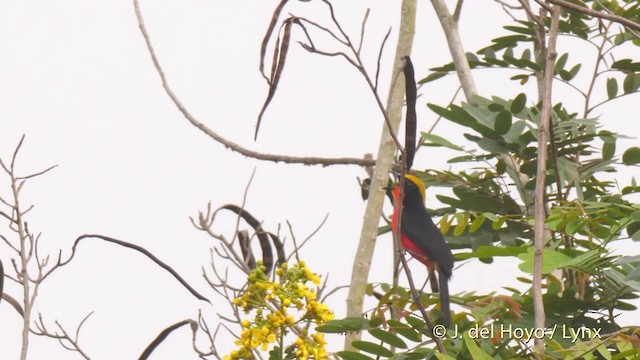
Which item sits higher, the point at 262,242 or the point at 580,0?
the point at 580,0

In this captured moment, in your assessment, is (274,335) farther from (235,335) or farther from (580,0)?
(580,0)

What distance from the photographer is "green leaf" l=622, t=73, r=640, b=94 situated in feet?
14.2

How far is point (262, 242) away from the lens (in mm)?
3918

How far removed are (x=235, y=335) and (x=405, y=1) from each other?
5.41 ft

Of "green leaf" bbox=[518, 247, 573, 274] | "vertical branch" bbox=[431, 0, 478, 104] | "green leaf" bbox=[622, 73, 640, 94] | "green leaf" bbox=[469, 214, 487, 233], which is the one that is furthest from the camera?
"green leaf" bbox=[622, 73, 640, 94]

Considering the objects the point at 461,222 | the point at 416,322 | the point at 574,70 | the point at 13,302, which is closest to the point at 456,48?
the point at 574,70

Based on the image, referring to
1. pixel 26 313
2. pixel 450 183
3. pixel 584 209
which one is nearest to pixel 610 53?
pixel 450 183

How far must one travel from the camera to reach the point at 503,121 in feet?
12.1

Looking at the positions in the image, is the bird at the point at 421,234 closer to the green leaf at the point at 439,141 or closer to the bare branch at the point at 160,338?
the green leaf at the point at 439,141

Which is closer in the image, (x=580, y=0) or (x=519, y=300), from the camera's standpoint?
(x=519, y=300)

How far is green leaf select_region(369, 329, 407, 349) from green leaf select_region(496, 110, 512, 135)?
105cm

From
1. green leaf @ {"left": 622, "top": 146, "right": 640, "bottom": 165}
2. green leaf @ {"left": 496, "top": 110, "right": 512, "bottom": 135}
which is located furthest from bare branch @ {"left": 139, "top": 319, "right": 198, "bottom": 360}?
green leaf @ {"left": 622, "top": 146, "right": 640, "bottom": 165}

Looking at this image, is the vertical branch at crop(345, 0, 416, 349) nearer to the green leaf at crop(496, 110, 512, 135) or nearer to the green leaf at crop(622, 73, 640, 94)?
the green leaf at crop(496, 110, 512, 135)

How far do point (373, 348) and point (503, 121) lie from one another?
1113mm
